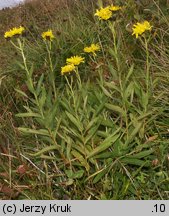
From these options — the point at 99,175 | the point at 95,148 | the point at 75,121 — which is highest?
the point at 75,121

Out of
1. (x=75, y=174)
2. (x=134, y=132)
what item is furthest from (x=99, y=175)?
(x=134, y=132)

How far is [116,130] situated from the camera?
78.5 inches

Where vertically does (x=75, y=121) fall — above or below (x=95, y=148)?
above

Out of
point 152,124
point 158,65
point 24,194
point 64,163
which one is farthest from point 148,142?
point 158,65

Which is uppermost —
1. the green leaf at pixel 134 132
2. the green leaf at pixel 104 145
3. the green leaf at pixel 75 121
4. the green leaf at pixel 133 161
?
the green leaf at pixel 75 121

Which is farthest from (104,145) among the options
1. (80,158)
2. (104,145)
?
(80,158)

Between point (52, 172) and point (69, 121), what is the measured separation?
0.90 ft

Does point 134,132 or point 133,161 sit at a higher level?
point 134,132

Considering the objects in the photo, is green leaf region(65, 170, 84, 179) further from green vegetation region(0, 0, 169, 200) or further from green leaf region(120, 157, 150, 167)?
green leaf region(120, 157, 150, 167)

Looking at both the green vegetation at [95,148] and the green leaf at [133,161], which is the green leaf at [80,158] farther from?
the green leaf at [133,161]

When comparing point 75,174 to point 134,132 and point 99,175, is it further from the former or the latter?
point 134,132

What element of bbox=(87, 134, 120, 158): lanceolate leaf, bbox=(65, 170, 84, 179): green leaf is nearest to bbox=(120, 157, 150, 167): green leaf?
bbox=(87, 134, 120, 158): lanceolate leaf

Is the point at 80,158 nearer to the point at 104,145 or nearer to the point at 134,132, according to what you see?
the point at 104,145

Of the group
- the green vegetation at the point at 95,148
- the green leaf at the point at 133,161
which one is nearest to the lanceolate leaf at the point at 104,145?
Answer: the green vegetation at the point at 95,148
